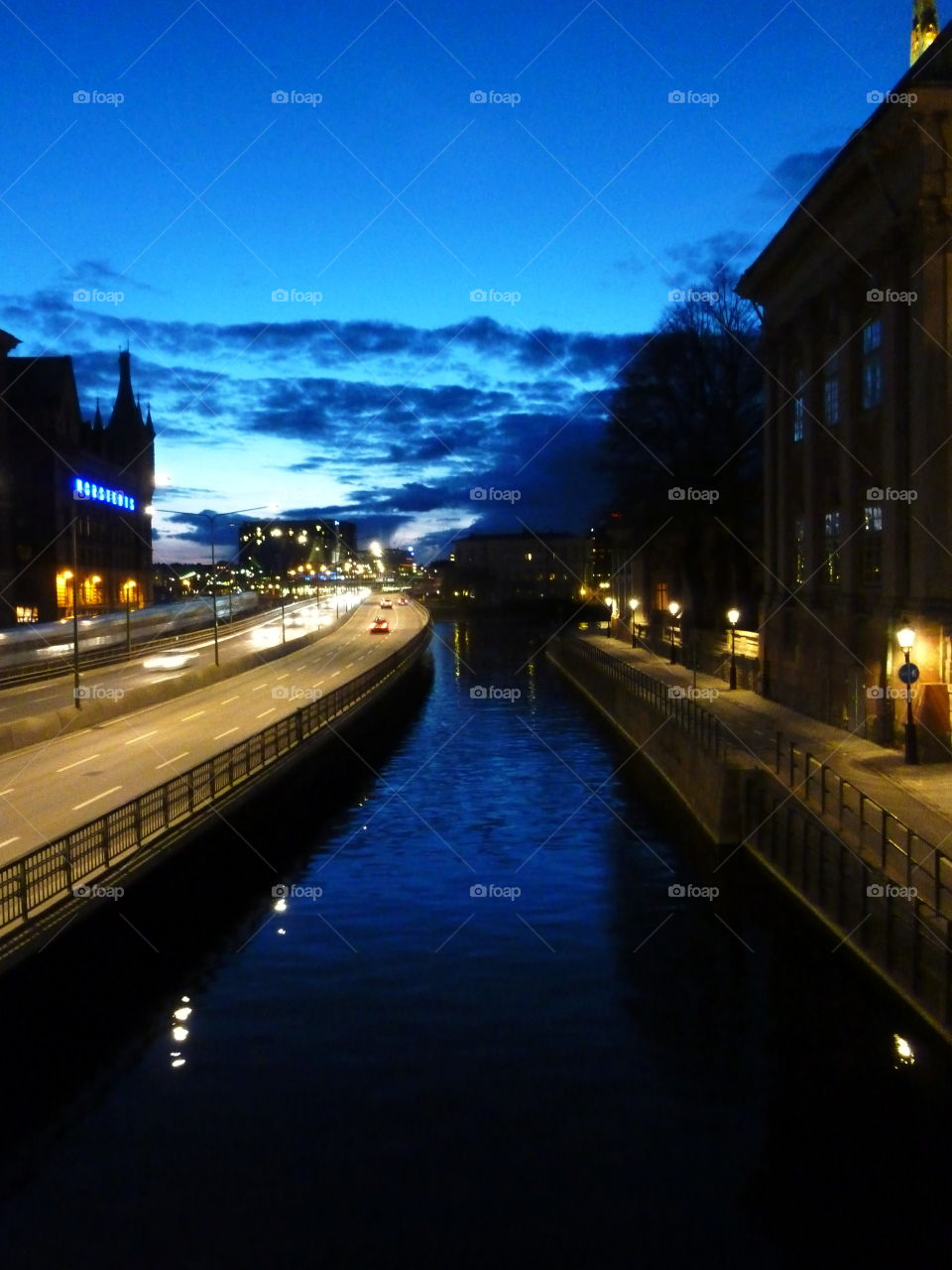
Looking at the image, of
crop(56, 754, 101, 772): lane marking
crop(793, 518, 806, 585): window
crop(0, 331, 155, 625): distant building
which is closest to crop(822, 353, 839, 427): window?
crop(793, 518, 806, 585): window

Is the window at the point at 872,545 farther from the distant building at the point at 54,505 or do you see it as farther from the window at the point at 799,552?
the distant building at the point at 54,505

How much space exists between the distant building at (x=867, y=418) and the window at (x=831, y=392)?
78 millimetres

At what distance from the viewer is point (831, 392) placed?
34250 millimetres

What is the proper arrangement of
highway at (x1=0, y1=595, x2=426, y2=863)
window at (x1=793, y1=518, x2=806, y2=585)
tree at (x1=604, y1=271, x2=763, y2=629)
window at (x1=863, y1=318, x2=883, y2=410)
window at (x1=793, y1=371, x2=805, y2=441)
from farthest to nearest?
1. tree at (x1=604, y1=271, x2=763, y2=629)
2. window at (x1=793, y1=371, x2=805, y2=441)
3. window at (x1=793, y1=518, x2=806, y2=585)
4. window at (x1=863, y1=318, x2=883, y2=410)
5. highway at (x1=0, y1=595, x2=426, y2=863)

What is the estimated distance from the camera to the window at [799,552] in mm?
36906

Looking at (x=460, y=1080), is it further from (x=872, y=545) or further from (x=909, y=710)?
(x=872, y=545)

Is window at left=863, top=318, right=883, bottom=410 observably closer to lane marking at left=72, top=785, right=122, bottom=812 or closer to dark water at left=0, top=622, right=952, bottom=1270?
dark water at left=0, top=622, right=952, bottom=1270

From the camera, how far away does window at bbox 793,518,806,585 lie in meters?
36.9

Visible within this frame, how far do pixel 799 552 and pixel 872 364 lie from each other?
855 cm

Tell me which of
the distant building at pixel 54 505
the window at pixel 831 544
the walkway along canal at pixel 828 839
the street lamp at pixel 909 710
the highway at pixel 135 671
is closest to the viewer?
the walkway along canal at pixel 828 839

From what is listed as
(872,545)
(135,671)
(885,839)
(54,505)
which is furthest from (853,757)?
(54,505)

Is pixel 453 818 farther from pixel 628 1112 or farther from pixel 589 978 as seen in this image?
pixel 628 1112

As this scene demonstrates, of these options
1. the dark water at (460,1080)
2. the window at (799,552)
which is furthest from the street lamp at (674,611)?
the dark water at (460,1080)

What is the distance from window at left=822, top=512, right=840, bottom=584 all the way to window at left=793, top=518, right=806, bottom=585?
4.72ft
